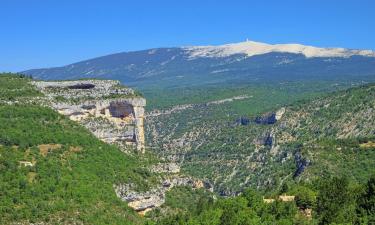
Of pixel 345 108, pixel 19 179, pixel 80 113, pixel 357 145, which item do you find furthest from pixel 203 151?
pixel 19 179

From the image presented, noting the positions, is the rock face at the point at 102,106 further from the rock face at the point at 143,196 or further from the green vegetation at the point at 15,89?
the rock face at the point at 143,196

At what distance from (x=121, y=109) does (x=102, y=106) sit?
2423 millimetres

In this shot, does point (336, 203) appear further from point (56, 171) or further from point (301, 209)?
point (56, 171)

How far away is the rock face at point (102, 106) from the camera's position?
68312mm

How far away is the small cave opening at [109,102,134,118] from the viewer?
71500 mm

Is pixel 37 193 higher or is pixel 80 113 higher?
pixel 80 113

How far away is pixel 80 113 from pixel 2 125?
11.3 m

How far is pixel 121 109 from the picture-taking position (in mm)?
72062

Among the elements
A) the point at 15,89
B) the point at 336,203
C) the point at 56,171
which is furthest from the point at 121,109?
the point at 336,203

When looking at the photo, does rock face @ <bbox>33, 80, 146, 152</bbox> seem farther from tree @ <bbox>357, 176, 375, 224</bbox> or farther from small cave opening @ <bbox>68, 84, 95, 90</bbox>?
tree @ <bbox>357, 176, 375, 224</bbox>

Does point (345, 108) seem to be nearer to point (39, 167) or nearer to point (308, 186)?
point (308, 186)

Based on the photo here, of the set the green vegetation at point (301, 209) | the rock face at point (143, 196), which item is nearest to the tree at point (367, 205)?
the green vegetation at point (301, 209)

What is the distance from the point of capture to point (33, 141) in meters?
57.3

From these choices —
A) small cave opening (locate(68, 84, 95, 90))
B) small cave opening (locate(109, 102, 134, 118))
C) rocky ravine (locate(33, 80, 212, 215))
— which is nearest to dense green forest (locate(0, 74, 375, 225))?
rocky ravine (locate(33, 80, 212, 215))
